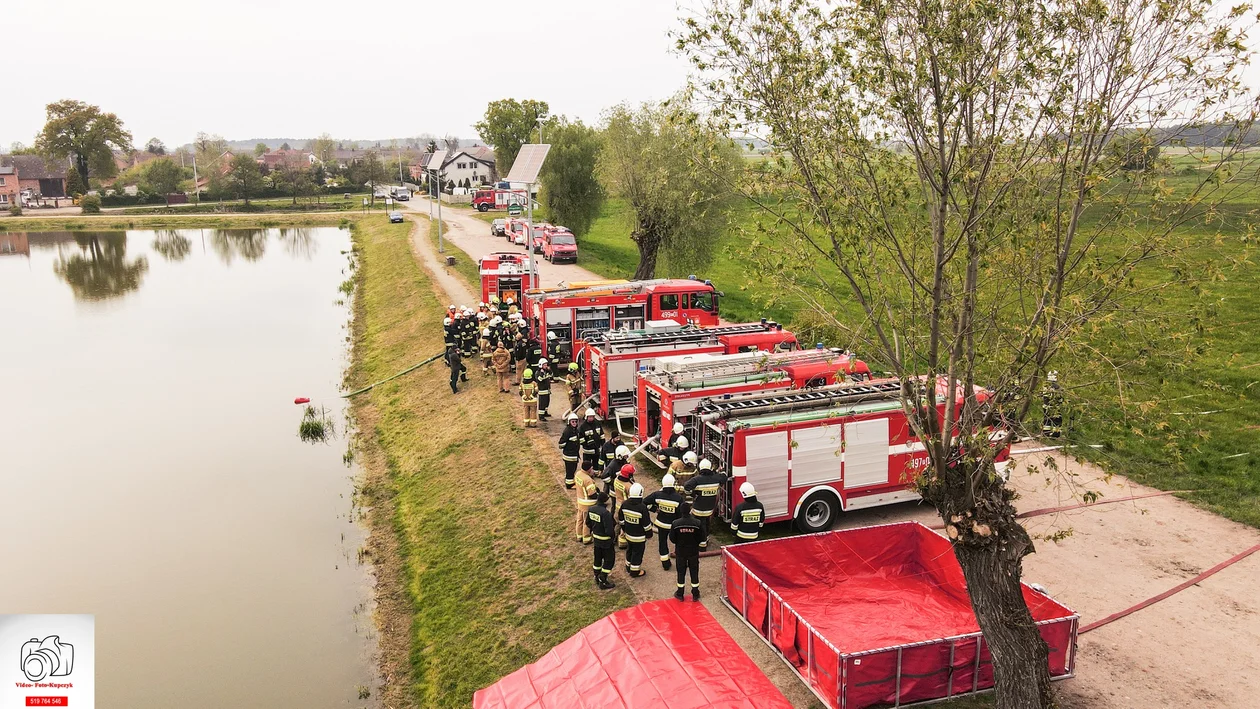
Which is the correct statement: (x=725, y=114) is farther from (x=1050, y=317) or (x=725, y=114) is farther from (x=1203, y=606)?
(x=1203, y=606)

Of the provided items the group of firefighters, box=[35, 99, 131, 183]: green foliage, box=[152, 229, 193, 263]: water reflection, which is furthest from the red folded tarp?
box=[35, 99, 131, 183]: green foliage

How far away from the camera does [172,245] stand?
74.3m

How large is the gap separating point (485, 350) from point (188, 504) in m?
8.92

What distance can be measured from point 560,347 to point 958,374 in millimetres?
15874

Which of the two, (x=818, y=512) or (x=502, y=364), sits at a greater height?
(x=502, y=364)

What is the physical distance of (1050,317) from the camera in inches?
313

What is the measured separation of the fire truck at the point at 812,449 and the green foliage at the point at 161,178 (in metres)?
119

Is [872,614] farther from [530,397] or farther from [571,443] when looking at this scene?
[530,397]

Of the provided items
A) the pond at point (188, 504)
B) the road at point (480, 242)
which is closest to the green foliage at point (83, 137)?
the road at point (480, 242)

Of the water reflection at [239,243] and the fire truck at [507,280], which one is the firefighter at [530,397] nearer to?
the fire truck at [507,280]

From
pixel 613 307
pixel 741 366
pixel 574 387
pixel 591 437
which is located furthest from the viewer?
pixel 613 307

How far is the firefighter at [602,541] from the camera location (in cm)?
1227

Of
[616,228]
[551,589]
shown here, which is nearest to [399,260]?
[616,228]

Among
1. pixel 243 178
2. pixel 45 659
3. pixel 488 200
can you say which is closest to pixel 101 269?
pixel 488 200
